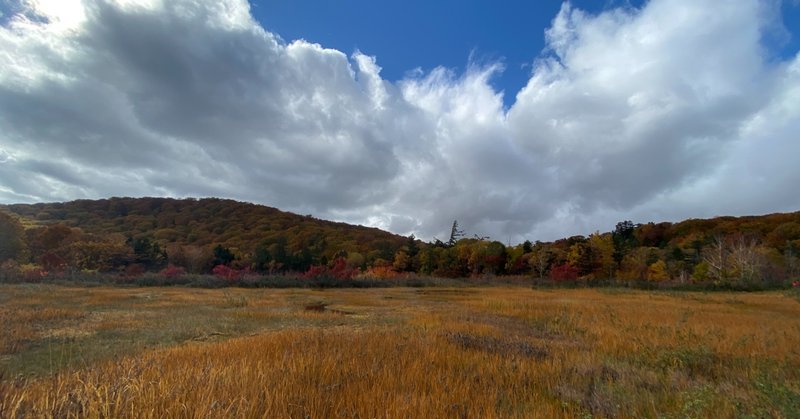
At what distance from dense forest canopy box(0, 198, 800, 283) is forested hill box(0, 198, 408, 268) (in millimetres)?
674

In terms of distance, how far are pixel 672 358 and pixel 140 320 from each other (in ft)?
59.5

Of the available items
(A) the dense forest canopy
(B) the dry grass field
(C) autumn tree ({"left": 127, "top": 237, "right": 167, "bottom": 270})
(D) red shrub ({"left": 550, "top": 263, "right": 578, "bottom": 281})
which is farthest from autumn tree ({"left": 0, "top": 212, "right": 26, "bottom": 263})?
(D) red shrub ({"left": 550, "top": 263, "right": 578, "bottom": 281})

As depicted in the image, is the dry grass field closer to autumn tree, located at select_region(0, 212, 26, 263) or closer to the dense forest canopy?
the dense forest canopy

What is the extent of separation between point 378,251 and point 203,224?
3363 inches

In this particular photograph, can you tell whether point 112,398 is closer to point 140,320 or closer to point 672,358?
point 672,358

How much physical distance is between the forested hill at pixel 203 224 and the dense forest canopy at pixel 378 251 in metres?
0.67

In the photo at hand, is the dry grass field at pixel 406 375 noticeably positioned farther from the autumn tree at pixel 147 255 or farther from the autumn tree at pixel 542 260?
the autumn tree at pixel 147 255

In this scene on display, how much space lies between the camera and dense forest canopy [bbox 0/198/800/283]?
205 ft

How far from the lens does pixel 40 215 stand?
151m

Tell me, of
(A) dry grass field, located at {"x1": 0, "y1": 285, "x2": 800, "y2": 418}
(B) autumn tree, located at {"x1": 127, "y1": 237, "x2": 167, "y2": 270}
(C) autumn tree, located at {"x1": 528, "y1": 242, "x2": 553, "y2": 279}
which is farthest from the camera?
(B) autumn tree, located at {"x1": 127, "y1": 237, "x2": 167, "y2": 270}

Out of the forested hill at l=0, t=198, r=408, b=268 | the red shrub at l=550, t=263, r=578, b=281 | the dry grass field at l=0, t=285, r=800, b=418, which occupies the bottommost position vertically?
the dry grass field at l=0, t=285, r=800, b=418

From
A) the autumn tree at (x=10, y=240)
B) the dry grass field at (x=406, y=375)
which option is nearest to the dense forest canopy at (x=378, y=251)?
the autumn tree at (x=10, y=240)

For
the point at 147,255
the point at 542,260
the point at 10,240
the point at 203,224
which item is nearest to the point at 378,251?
the point at 542,260

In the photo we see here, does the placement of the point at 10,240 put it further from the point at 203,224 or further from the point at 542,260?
the point at 203,224
